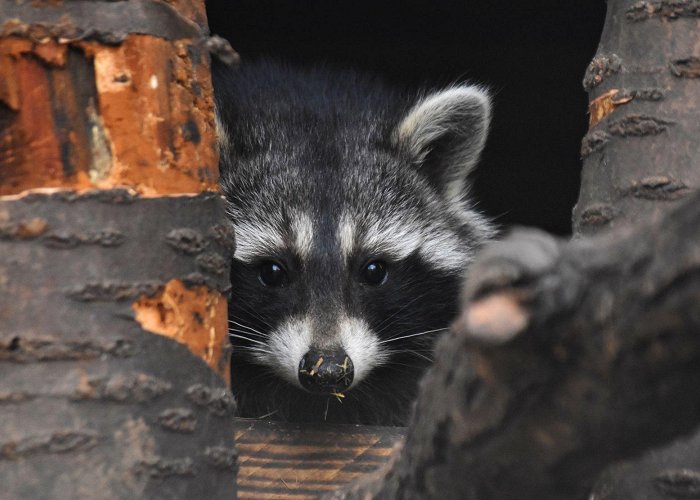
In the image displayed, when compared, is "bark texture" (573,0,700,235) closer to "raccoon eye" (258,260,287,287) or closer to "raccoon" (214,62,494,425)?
"raccoon" (214,62,494,425)

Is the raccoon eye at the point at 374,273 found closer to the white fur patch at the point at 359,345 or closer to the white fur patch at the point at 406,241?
the white fur patch at the point at 406,241

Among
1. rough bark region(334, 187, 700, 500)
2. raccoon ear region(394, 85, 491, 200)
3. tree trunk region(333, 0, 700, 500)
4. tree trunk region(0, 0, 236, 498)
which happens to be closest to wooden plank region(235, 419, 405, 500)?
tree trunk region(0, 0, 236, 498)

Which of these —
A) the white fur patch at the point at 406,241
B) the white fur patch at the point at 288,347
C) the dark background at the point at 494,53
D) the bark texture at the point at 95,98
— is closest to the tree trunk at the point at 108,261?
the bark texture at the point at 95,98

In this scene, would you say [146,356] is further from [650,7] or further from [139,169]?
[650,7]

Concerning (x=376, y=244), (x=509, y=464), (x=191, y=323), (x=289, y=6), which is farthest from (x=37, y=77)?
(x=289, y=6)

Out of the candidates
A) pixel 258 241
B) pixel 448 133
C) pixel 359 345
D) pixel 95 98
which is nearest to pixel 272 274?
pixel 258 241

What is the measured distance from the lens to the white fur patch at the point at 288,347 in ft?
11.6

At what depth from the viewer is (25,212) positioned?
1831 millimetres

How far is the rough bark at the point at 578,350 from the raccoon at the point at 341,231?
2140mm

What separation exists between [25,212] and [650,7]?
145 cm

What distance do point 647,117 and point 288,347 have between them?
5.07 ft

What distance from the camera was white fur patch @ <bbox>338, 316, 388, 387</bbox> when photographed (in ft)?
11.6

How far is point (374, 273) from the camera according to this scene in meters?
3.95

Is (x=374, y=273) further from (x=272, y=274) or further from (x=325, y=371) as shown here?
(x=325, y=371)
